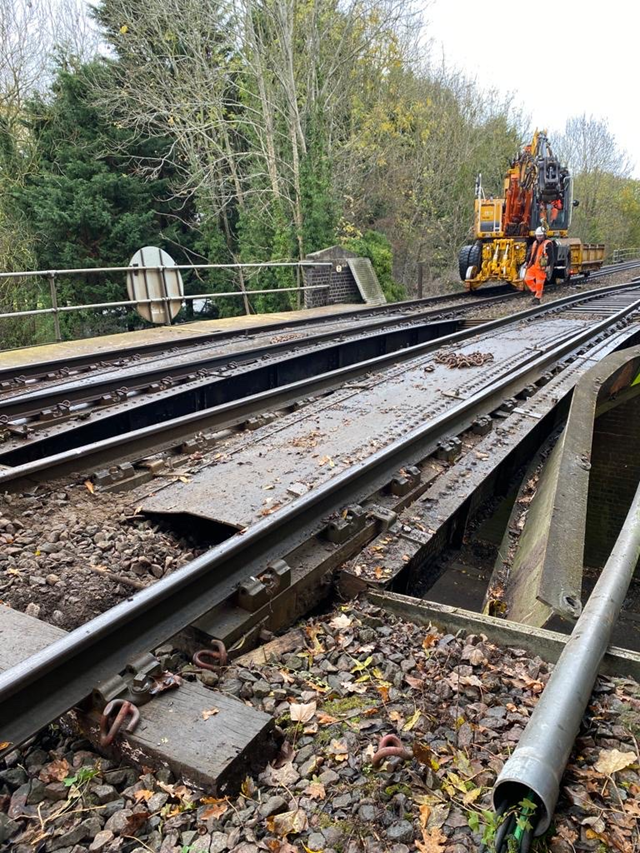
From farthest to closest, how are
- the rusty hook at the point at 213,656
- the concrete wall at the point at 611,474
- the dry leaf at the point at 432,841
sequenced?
the concrete wall at the point at 611,474 → the rusty hook at the point at 213,656 → the dry leaf at the point at 432,841

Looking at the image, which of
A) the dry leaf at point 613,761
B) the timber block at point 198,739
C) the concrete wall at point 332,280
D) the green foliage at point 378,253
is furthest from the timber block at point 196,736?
the green foliage at point 378,253

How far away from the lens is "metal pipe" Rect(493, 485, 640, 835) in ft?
4.58

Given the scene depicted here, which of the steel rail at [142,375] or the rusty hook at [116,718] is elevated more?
the steel rail at [142,375]

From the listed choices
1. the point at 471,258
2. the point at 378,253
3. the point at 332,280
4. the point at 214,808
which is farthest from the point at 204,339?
Answer: the point at 471,258

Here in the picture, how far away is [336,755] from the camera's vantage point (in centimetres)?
194

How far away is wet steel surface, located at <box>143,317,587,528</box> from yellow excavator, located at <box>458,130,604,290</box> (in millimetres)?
10111

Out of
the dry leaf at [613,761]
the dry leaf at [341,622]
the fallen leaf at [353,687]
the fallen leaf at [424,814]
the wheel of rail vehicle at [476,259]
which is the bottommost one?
the dry leaf at [341,622]

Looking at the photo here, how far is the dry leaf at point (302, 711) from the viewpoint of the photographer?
215 centimetres

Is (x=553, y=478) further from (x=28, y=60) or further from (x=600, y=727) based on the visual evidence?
(x=28, y=60)

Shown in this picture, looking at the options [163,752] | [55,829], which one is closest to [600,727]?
[163,752]

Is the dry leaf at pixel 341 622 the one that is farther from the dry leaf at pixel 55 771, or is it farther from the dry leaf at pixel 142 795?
the dry leaf at pixel 55 771

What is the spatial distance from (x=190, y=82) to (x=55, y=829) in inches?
838

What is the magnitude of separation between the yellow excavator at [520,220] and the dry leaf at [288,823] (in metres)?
17.4

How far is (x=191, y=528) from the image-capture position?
145 inches
